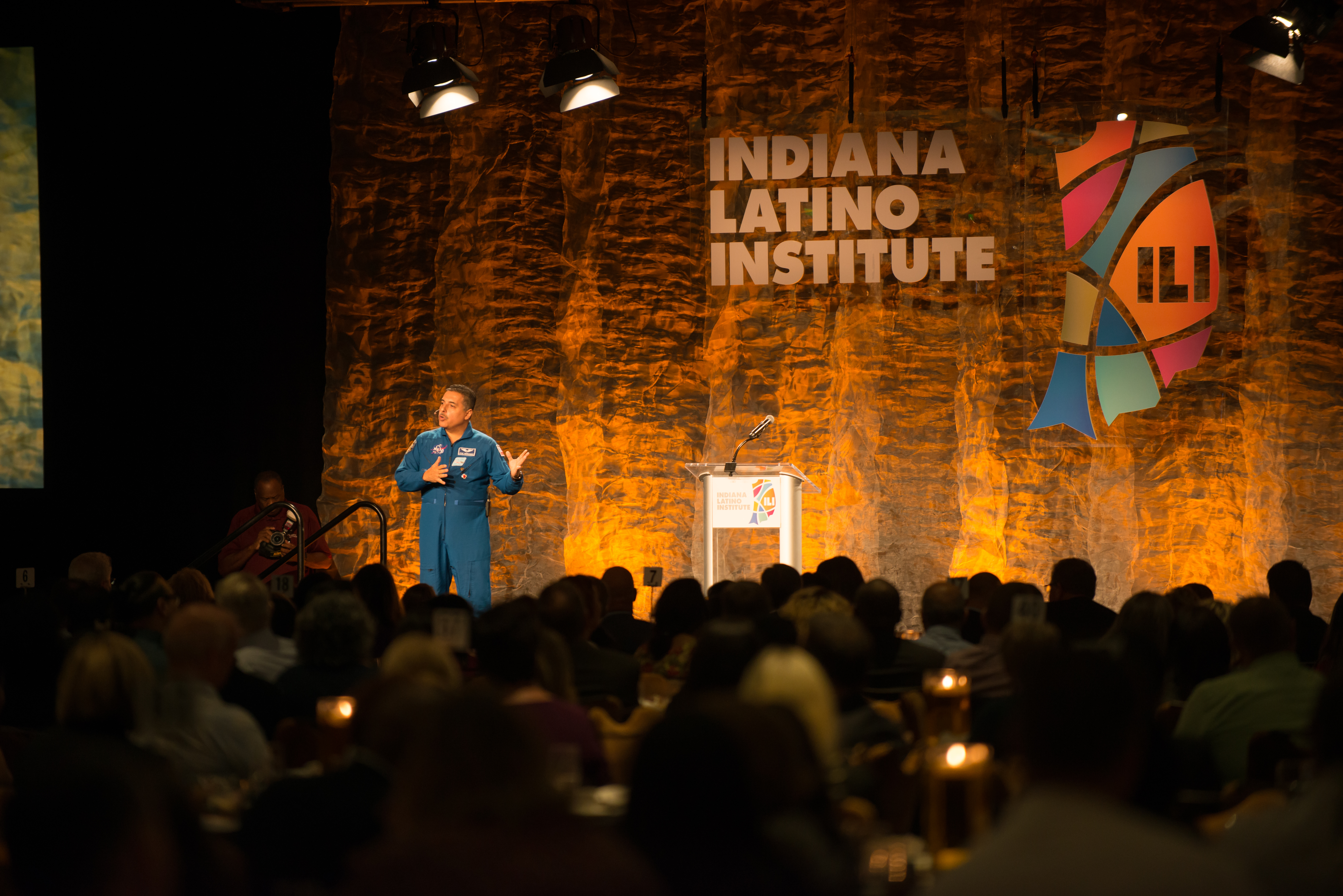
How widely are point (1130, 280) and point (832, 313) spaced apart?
1949 mm

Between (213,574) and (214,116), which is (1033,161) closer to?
(214,116)

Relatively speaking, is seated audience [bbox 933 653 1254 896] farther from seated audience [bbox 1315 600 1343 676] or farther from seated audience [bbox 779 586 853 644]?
seated audience [bbox 1315 600 1343 676]

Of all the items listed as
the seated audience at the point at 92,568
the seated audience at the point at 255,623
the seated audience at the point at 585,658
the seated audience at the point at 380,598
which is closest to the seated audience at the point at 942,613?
the seated audience at the point at 585,658

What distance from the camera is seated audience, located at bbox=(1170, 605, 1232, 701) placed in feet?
11.1

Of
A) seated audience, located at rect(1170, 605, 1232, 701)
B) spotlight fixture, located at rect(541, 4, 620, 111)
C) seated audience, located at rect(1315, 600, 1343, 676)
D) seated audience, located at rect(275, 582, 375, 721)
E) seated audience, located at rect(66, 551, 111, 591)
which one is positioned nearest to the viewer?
seated audience, located at rect(275, 582, 375, 721)

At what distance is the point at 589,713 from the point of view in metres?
2.98

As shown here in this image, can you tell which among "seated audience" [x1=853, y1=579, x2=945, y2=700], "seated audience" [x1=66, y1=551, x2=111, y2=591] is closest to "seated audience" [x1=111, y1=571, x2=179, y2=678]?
"seated audience" [x1=66, y1=551, x2=111, y2=591]

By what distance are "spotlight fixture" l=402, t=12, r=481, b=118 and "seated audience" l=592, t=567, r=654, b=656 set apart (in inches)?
136

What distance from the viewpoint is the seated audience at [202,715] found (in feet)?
8.84

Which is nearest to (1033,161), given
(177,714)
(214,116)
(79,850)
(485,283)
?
(485,283)

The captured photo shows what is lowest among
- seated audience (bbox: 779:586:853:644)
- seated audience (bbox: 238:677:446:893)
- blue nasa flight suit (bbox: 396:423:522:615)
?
seated audience (bbox: 238:677:446:893)

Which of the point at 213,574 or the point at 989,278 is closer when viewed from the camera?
the point at 989,278

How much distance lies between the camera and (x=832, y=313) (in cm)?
862

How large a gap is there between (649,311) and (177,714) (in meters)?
6.28
